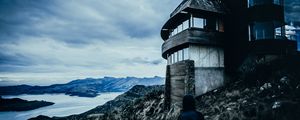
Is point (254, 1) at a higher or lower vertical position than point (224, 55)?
higher

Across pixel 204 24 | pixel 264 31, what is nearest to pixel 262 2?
pixel 264 31

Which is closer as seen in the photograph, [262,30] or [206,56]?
[206,56]

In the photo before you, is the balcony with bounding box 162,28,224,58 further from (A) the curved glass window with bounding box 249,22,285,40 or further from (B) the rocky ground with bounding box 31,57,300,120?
(B) the rocky ground with bounding box 31,57,300,120

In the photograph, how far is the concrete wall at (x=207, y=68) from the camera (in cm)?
1703

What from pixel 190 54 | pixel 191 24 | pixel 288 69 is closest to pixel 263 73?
pixel 288 69

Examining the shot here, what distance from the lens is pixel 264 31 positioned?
62.2ft

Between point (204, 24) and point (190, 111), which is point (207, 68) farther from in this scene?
point (190, 111)

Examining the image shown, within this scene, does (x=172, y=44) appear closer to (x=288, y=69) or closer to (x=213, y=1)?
(x=213, y=1)

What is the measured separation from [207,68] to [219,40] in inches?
131

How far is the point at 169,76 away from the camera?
68.6 ft

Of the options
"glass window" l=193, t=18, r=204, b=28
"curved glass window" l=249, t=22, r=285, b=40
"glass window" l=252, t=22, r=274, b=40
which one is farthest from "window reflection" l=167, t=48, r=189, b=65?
"glass window" l=252, t=22, r=274, b=40

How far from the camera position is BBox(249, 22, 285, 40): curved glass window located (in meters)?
18.5

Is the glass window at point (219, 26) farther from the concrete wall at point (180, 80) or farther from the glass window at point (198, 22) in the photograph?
the concrete wall at point (180, 80)

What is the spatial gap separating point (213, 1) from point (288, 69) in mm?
10114
